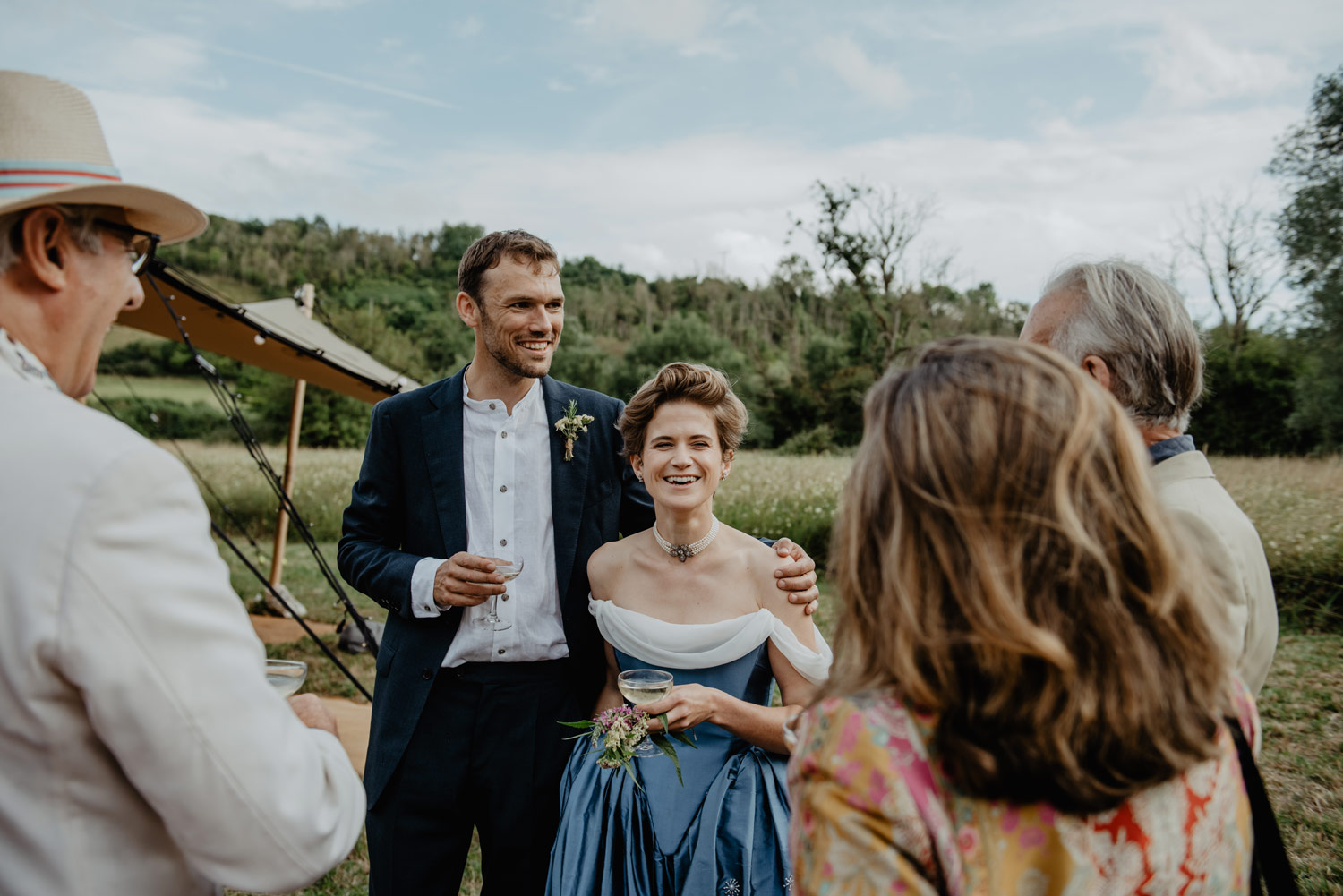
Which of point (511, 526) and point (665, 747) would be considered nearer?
point (665, 747)

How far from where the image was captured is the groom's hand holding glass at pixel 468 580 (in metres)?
2.78

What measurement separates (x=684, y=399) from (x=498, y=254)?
0.98 m

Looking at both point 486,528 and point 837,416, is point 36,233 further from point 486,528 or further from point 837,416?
point 837,416

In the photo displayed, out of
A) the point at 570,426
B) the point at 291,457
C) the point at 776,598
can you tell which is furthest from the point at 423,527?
the point at 291,457

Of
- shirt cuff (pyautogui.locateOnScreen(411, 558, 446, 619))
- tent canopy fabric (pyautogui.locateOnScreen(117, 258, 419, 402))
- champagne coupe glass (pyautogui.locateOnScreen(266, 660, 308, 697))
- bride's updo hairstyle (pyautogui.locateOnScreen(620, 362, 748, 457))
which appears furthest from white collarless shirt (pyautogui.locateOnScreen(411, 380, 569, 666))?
tent canopy fabric (pyautogui.locateOnScreen(117, 258, 419, 402))

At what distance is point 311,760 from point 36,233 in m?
1.02

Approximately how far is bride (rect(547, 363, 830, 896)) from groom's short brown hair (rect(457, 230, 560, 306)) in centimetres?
75

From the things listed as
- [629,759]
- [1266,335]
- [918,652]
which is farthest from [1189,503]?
[1266,335]

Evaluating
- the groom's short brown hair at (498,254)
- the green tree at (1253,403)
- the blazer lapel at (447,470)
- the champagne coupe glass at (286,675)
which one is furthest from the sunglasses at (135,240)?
the green tree at (1253,403)

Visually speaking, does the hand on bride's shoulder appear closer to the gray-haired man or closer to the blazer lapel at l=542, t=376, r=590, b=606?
the blazer lapel at l=542, t=376, r=590, b=606

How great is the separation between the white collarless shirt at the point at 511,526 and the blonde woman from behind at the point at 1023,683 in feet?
6.50

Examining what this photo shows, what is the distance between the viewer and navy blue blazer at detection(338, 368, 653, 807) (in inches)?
118

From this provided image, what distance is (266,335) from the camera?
8.98 metres

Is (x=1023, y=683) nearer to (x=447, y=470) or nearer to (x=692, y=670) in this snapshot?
(x=692, y=670)
